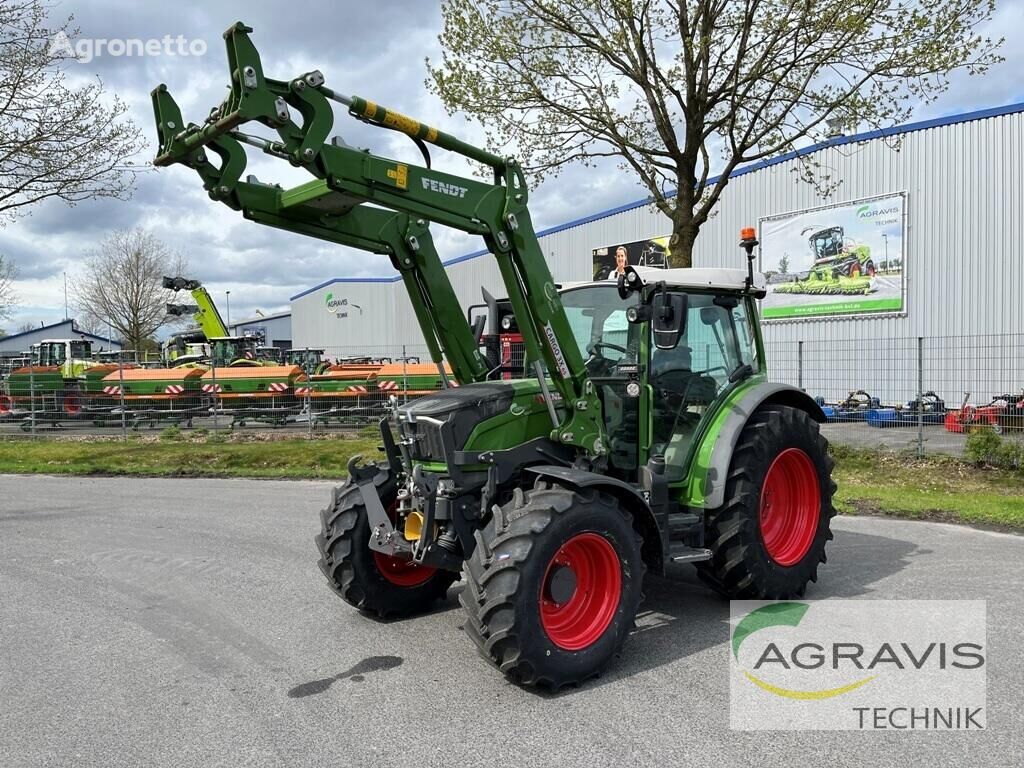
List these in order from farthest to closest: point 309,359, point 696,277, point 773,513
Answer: point 309,359
point 773,513
point 696,277

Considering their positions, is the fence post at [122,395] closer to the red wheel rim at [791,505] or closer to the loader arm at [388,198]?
the loader arm at [388,198]

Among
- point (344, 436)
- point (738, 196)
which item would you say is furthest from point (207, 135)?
point (738, 196)

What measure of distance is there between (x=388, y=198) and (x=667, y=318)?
1.71 meters

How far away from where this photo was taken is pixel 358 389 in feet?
66.5

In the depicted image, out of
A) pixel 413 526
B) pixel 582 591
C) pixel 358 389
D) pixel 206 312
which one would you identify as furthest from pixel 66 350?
pixel 582 591

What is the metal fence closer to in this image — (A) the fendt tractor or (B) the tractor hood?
(A) the fendt tractor

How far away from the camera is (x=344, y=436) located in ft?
58.7

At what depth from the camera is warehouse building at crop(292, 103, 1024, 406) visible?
1602cm

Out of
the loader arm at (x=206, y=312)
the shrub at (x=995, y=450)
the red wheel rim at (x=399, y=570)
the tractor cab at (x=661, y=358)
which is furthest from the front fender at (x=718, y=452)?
the loader arm at (x=206, y=312)

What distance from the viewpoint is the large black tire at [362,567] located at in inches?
206

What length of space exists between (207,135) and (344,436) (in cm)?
1425

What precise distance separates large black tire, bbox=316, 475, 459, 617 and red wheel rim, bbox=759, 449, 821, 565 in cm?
233

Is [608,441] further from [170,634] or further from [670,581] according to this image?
[170,634]

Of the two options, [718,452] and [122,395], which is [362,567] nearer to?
[718,452]
